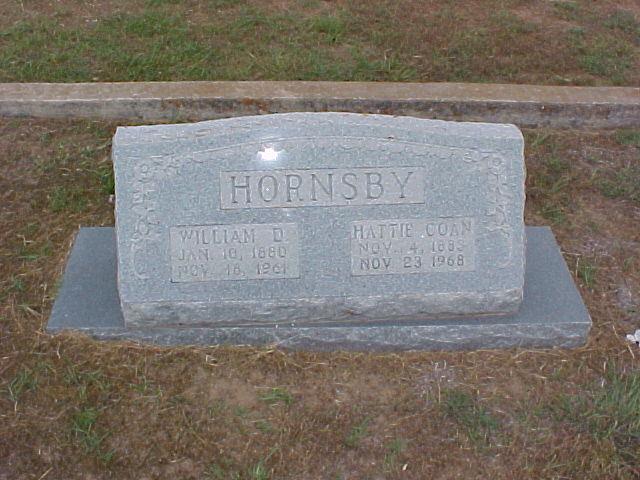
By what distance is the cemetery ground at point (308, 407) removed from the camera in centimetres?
301

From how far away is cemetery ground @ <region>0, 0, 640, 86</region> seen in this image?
18.9 feet

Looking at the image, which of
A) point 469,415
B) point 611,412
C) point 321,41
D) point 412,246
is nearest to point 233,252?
point 412,246

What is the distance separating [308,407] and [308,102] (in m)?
2.50

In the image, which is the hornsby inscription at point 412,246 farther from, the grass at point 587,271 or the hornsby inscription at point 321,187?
the grass at point 587,271

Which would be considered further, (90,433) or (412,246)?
(412,246)

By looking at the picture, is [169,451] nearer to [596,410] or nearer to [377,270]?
[377,270]

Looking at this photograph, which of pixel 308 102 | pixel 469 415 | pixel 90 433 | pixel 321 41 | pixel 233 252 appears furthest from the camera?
pixel 321 41

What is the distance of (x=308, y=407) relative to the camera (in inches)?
127

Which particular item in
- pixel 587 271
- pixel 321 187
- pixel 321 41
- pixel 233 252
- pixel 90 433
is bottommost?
pixel 90 433

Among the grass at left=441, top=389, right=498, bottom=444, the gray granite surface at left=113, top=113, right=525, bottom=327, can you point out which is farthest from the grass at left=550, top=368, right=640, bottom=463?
the gray granite surface at left=113, top=113, right=525, bottom=327

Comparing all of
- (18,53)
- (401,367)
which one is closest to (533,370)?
(401,367)

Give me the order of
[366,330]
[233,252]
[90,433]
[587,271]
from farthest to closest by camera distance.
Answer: [587,271] < [366,330] < [233,252] < [90,433]

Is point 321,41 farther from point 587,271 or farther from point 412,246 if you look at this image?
point 412,246

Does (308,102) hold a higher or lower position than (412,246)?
lower
